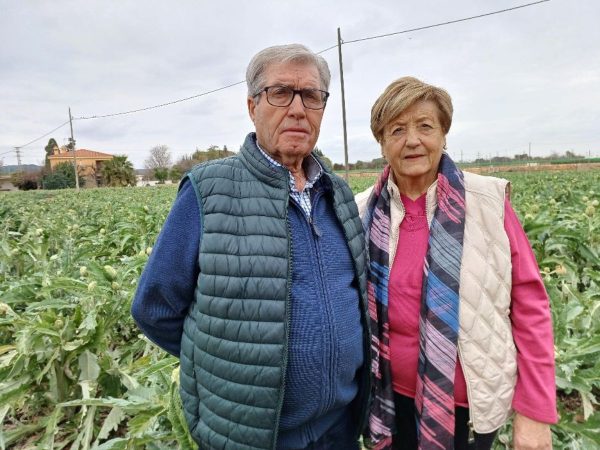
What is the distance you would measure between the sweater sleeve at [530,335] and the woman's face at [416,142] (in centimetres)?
29

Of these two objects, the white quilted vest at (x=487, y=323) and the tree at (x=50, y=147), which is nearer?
the white quilted vest at (x=487, y=323)

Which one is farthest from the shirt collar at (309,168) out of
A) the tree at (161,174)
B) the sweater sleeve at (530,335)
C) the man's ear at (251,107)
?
the tree at (161,174)

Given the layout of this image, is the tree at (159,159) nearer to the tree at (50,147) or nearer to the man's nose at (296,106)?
the tree at (50,147)

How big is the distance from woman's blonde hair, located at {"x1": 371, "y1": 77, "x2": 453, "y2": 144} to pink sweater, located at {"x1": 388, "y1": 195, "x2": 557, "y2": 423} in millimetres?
307

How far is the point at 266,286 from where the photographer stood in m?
1.18

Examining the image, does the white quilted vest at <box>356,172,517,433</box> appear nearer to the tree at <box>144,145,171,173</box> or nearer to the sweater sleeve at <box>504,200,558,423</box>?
the sweater sleeve at <box>504,200,558,423</box>

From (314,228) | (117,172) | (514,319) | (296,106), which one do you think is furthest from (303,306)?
(117,172)

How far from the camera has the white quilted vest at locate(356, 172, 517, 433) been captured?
1.37 meters

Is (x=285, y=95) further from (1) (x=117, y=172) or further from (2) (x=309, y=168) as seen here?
(1) (x=117, y=172)

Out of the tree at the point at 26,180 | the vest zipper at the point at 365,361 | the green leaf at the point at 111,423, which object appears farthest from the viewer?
the tree at the point at 26,180

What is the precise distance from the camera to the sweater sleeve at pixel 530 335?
4.42 feet

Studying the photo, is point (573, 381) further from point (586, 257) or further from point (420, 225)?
point (586, 257)

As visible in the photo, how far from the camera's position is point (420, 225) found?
1546mm

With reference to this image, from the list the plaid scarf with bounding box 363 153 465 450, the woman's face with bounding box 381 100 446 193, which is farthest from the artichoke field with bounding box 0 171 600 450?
the woman's face with bounding box 381 100 446 193
